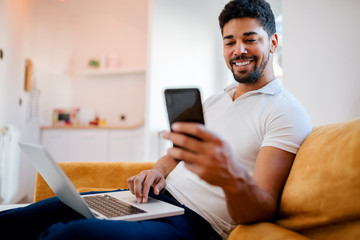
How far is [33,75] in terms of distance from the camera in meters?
4.25

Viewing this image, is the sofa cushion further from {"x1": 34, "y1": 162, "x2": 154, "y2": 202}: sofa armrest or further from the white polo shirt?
{"x1": 34, "y1": 162, "x2": 154, "y2": 202}: sofa armrest

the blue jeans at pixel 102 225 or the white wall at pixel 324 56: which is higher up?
the white wall at pixel 324 56

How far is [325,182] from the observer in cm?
74

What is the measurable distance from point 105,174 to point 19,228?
0.72 m

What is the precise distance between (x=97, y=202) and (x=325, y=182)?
66 cm

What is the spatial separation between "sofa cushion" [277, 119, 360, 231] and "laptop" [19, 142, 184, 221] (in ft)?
0.99

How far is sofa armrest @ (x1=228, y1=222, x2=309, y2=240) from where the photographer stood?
2.25 feet

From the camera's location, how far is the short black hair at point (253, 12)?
116cm

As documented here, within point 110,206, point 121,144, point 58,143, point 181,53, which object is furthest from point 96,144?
point 110,206

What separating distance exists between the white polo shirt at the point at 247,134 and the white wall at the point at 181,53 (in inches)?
86.8

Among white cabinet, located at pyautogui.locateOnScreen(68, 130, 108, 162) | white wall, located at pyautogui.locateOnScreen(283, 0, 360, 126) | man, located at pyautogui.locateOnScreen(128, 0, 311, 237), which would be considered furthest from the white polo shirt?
white cabinet, located at pyautogui.locateOnScreen(68, 130, 108, 162)

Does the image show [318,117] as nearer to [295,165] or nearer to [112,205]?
[295,165]

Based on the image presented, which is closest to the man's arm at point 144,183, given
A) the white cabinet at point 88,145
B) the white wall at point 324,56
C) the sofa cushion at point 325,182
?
the sofa cushion at point 325,182

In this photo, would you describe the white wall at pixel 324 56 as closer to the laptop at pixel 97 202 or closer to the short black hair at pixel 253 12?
the short black hair at pixel 253 12
